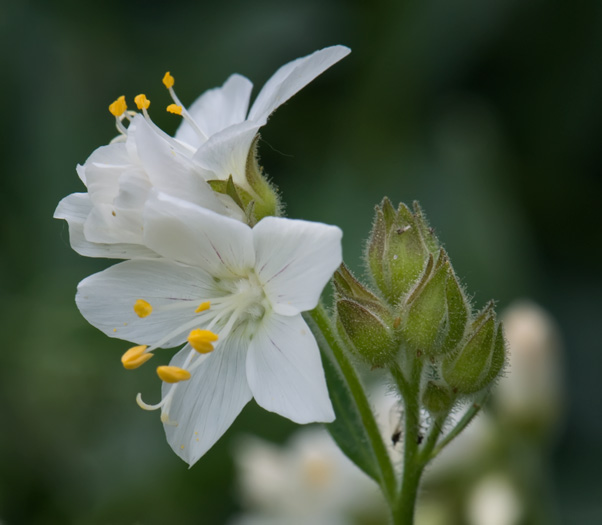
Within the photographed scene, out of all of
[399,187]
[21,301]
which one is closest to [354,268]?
[399,187]

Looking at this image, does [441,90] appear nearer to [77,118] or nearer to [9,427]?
[77,118]

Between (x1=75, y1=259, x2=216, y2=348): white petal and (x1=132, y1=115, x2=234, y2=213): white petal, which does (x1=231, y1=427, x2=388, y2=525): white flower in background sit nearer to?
(x1=75, y1=259, x2=216, y2=348): white petal

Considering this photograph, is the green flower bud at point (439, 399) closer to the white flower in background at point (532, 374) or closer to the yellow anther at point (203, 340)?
the yellow anther at point (203, 340)

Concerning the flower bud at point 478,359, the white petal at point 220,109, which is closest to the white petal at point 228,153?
the white petal at point 220,109

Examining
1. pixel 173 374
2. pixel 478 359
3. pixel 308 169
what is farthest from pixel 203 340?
pixel 308 169

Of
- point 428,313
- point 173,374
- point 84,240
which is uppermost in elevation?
point 84,240

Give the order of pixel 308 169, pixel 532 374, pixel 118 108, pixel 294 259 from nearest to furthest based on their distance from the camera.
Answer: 1. pixel 294 259
2. pixel 118 108
3. pixel 532 374
4. pixel 308 169

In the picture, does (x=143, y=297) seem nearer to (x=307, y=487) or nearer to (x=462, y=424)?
(x=462, y=424)
